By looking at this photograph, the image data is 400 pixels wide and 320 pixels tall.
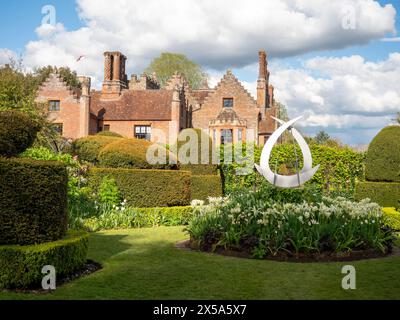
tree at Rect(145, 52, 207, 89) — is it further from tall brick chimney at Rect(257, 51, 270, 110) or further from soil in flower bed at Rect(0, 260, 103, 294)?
soil in flower bed at Rect(0, 260, 103, 294)

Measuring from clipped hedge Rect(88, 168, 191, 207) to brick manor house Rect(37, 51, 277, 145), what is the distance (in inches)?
879

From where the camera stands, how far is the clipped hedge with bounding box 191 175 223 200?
60.9ft

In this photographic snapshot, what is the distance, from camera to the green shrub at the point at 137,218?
516 inches

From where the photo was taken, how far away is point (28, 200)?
6.50m

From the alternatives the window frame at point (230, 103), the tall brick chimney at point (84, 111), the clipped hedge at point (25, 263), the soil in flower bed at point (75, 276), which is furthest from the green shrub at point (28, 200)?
the window frame at point (230, 103)

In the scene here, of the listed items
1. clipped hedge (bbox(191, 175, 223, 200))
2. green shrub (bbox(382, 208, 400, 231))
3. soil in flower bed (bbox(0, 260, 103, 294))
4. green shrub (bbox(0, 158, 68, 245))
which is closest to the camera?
soil in flower bed (bbox(0, 260, 103, 294))

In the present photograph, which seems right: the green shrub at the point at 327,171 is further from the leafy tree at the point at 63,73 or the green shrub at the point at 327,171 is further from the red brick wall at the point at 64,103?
the leafy tree at the point at 63,73

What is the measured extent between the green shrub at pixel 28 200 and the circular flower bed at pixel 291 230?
376cm

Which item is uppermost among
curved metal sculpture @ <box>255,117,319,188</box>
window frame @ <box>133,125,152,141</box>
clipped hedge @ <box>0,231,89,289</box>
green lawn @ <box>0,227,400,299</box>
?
window frame @ <box>133,125,152,141</box>

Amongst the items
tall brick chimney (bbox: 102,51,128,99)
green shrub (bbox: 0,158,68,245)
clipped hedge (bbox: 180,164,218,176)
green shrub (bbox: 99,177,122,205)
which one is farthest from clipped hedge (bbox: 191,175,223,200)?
tall brick chimney (bbox: 102,51,128,99)

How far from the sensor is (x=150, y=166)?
17.5 m

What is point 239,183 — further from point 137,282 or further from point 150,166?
point 137,282

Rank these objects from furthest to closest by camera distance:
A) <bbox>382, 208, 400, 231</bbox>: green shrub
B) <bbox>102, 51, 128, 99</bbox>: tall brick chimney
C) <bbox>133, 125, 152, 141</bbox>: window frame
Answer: <bbox>102, 51, 128, 99</bbox>: tall brick chimney, <bbox>133, 125, 152, 141</bbox>: window frame, <bbox>382, 208, 400, 231</bbox>: green shrub
